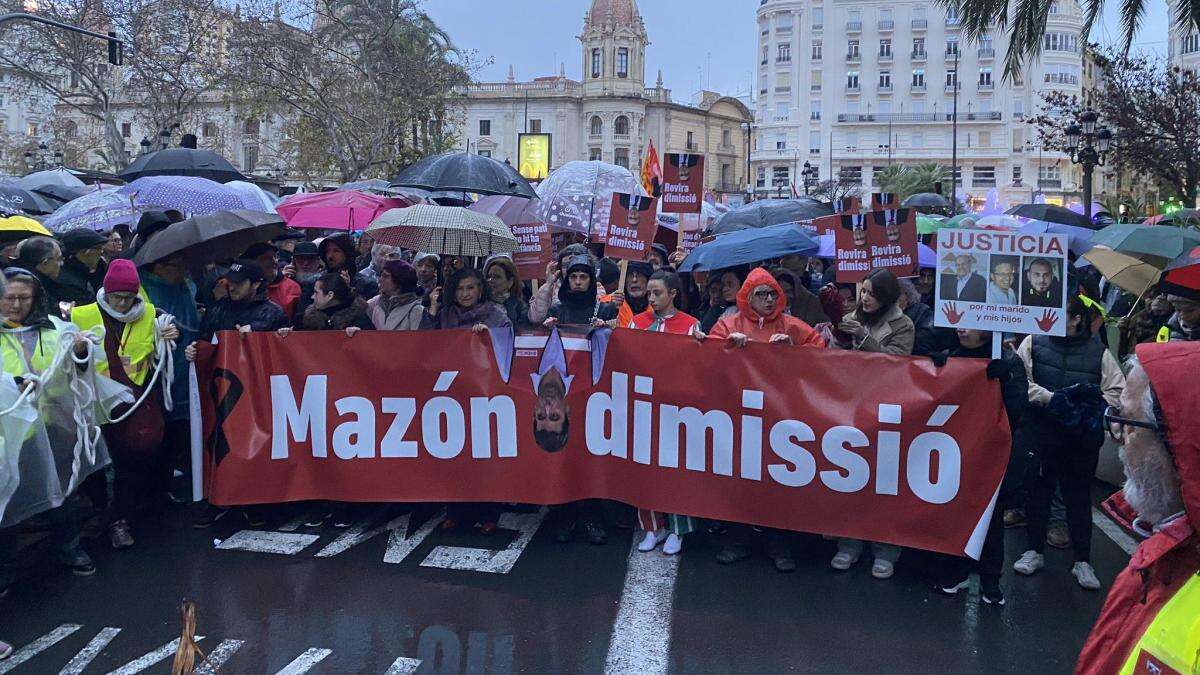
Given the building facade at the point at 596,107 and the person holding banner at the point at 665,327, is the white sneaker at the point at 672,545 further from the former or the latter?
the building facade at the point at 596,107

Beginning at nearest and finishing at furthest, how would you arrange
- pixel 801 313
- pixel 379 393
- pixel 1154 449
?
pixel 1154 449 → pixel 379 393 → pixel 801 313

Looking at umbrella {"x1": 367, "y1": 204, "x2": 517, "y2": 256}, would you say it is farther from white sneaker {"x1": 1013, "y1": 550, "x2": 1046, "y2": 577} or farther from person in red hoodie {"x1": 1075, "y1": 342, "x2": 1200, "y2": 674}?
person in red hoodie {"x1": 1075, "y1": 342, "x2": 1200, "y2": 674}

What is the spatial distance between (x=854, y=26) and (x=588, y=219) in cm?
8523

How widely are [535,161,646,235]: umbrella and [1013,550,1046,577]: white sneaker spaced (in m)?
5.98

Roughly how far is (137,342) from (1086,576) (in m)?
5.86

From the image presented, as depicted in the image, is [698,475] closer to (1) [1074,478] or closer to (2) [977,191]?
(1) [1074,478]

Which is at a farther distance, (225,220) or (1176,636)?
(225,220)

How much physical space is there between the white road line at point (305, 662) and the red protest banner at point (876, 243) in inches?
196

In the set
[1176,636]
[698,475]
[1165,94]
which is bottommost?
[698,475]

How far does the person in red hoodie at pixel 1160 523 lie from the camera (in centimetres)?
250

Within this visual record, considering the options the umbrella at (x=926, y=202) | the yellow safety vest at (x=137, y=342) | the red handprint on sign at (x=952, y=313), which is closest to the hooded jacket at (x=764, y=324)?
the red handprint on sign at (x=952, y=313)

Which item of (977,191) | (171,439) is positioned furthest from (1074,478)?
(977,191)

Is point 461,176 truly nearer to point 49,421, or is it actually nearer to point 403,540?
point 403,540

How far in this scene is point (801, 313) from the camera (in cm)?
847
